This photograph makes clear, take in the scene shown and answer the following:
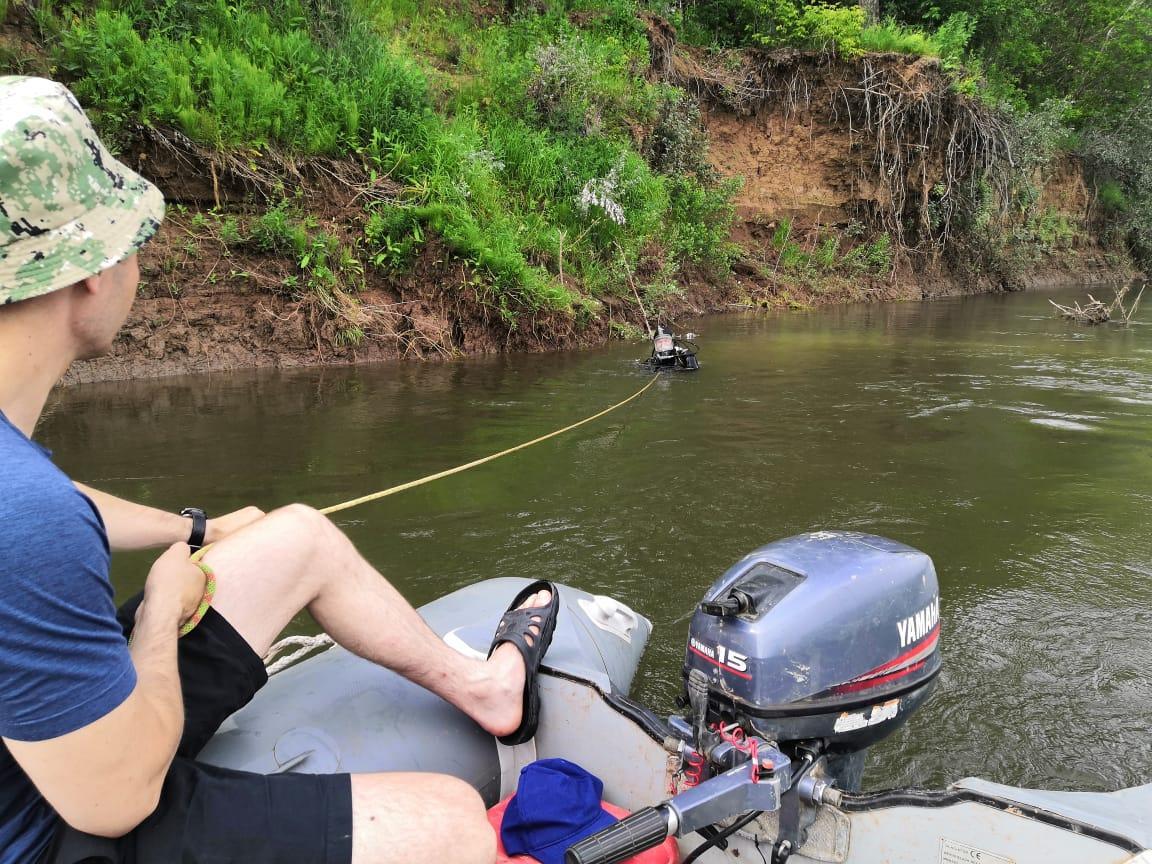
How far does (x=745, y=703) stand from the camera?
1604mm

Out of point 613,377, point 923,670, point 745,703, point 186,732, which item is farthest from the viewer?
point 613,377

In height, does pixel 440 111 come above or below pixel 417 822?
above

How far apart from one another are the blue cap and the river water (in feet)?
2.94

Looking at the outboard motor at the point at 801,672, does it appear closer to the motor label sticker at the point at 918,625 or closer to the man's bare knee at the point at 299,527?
the motor label sticker at the point at 918,625

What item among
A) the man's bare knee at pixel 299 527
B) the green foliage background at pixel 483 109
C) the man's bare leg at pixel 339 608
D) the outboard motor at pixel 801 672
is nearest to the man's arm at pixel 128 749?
the man's bare leg at pixel 339 608

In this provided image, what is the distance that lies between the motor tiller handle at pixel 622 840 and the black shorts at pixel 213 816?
373mm

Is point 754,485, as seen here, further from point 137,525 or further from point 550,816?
point 137,525

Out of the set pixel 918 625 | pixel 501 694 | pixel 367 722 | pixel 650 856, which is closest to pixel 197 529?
pixel 367 722

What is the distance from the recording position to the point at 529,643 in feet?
6.23

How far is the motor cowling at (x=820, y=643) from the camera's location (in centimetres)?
160

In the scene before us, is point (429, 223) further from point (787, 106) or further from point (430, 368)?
point (787, 106)

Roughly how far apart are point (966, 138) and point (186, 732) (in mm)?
20069

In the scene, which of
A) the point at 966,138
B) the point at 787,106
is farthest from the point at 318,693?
the point at 966,138

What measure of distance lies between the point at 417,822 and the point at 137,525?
39.5 inches
